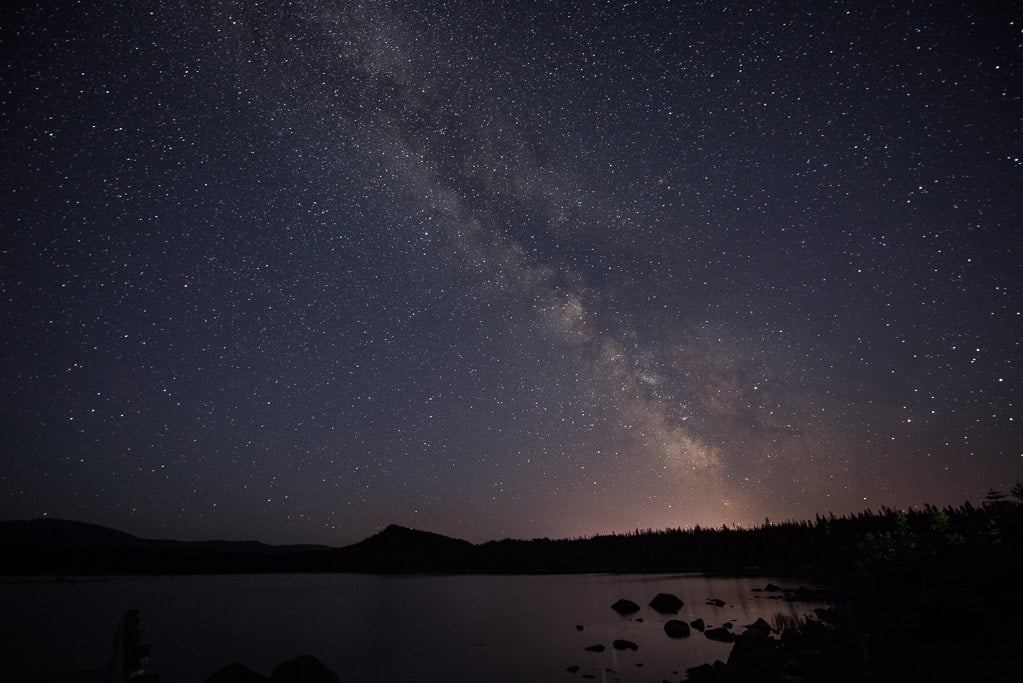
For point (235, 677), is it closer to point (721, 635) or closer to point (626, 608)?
point (721, 635)

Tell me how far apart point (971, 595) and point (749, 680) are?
17.4 meters

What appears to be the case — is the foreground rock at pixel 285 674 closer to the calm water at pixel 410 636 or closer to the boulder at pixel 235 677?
the boulder at pixel 235 677

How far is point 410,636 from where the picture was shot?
123ft

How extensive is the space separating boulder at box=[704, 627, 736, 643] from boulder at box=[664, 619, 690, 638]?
3.24 ft

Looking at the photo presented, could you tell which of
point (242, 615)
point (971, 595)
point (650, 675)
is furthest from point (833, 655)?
point (242, 615)

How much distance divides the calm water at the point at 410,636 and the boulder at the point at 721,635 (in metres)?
0.94

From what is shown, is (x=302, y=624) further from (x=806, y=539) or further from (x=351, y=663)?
(x=806, y=539)

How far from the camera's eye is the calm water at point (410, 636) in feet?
82.1

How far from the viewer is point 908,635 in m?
19.6

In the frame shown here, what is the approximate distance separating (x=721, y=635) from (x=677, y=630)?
7.60 ft

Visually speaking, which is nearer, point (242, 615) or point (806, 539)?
point (242, 615)

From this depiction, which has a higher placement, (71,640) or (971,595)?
(971,595)

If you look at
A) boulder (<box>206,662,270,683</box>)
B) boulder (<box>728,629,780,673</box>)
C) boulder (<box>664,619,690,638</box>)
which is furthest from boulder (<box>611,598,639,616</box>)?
boulder (<box>206,662,270,683</box>)

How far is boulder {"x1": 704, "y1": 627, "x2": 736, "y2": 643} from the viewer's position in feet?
87.8
